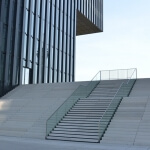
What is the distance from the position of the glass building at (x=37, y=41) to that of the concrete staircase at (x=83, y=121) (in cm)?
1020

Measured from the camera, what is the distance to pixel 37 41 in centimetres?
3297

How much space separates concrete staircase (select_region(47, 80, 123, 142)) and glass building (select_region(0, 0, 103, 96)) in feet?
33.5

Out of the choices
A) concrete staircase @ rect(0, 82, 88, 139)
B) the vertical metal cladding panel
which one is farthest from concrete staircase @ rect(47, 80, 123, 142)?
the vertical metal cladding panel

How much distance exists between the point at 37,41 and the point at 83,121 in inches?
709

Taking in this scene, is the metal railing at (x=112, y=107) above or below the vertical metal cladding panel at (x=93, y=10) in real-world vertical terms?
below

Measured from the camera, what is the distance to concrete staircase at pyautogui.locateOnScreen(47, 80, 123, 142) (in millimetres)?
15000

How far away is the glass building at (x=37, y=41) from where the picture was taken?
28.2 meters

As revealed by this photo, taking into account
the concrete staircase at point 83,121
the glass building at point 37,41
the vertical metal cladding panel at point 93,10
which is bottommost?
the concrete staircase at point 83,121

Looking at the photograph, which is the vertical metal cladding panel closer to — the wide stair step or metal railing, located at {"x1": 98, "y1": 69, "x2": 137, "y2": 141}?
metal railing, located at {"x1": 98, "y1": 69, "x2": 137, "y2": 141}

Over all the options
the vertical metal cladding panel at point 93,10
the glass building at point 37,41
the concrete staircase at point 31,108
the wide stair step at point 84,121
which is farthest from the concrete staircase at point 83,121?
the vertical metal cladding panel at point 93,10

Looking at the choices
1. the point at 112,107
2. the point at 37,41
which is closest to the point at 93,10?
the point at 37,41

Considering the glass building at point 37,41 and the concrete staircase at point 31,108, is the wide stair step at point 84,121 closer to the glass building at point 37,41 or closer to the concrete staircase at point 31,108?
the concrete staircase at point 31,108

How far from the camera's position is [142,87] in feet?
77.1

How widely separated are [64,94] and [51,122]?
7920 mm
